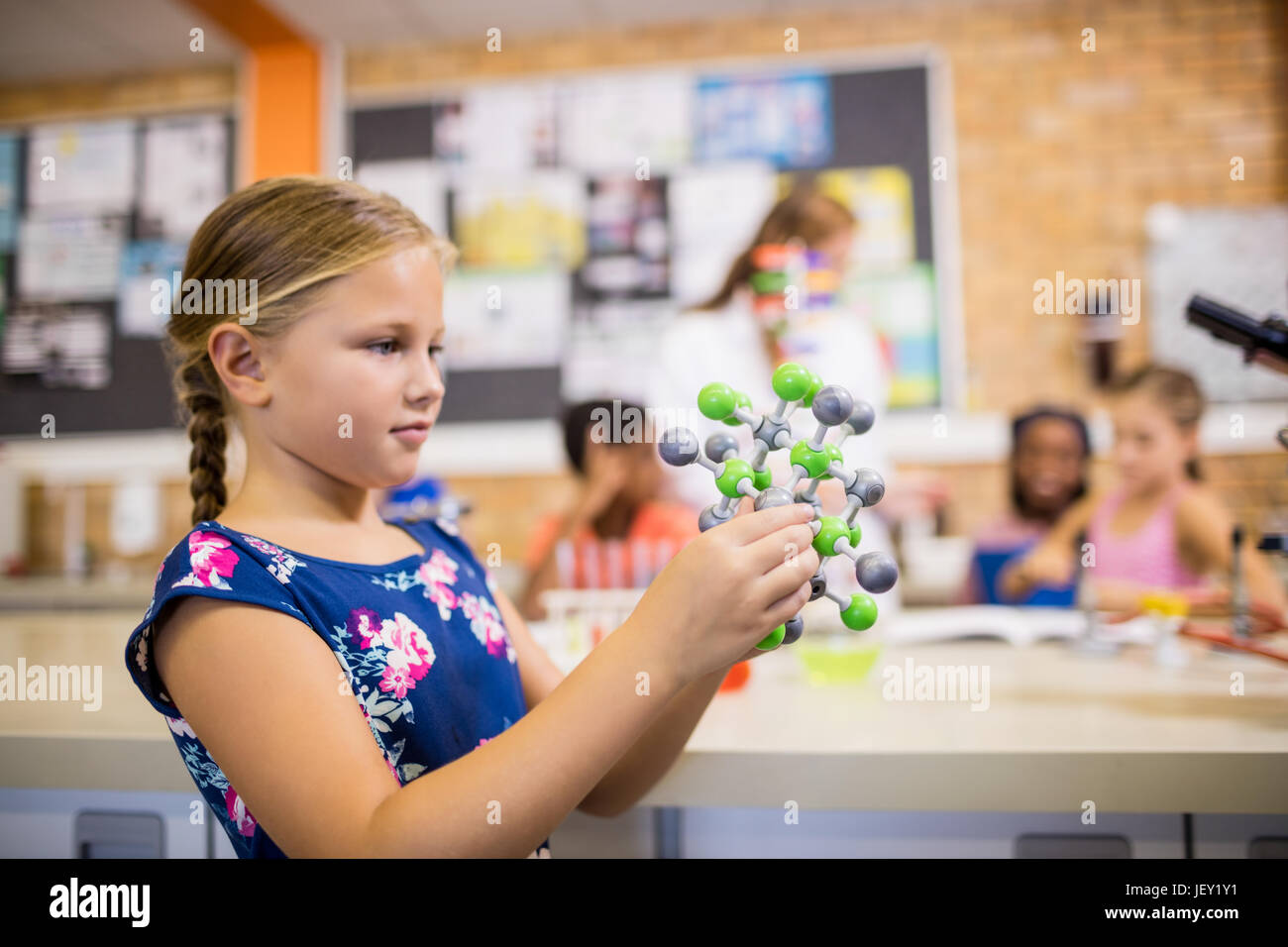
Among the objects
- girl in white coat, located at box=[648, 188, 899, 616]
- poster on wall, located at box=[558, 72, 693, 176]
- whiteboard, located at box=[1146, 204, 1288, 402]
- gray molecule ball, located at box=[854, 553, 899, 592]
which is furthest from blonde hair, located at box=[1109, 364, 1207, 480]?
gray molecule ball, located at box=[854, 553, 899, 592]

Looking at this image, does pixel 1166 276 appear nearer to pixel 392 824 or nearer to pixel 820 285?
pixel 820 285

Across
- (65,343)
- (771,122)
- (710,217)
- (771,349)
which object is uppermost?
(771,122)

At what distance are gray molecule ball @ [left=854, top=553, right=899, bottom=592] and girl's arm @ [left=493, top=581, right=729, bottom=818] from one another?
0.13 metres

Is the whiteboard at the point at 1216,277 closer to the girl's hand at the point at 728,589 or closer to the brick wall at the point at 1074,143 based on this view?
the brick wall at the point at 1074,143

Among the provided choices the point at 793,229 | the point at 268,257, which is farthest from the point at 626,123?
the point at 268,257

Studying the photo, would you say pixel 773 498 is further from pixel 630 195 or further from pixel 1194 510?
pixel 630 195

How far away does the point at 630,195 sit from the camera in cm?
352

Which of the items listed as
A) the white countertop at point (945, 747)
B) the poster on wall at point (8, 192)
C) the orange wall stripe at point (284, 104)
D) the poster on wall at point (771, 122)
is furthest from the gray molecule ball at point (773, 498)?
the poster on wall at point (8, 192)

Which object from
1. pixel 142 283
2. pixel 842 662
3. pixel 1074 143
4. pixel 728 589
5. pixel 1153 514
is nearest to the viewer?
pixel 728 589

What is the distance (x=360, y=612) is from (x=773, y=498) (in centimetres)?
33

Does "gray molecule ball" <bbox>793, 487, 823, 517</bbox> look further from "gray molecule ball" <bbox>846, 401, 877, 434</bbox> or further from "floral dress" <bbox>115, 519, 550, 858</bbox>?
"floral dress" <bbox>115, 519, 550, 858</bbox>

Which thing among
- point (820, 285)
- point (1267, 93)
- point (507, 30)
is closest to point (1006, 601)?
point (820, 285)

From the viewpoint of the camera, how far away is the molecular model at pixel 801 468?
572mm

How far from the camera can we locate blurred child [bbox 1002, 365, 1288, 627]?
2.10 m
